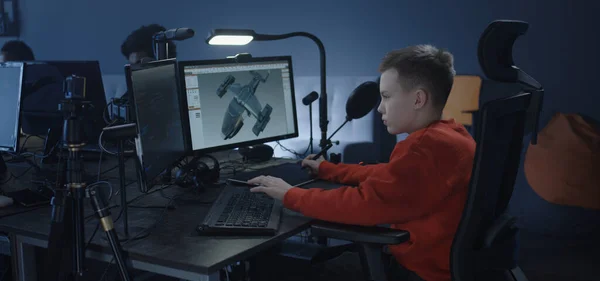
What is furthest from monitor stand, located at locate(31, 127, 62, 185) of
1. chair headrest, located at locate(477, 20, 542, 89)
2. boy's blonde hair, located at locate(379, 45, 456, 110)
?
chair headrest, located at locate(477, 20, 542, 89)

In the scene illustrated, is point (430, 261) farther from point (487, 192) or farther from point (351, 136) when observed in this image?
point (351, 136)

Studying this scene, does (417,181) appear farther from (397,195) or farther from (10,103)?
(10,103)

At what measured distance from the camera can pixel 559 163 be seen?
10.3 feet

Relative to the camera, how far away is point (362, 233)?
1.35 m

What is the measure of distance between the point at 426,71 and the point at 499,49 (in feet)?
0.77

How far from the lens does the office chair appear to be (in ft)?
4.13

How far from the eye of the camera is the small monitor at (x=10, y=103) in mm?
1903

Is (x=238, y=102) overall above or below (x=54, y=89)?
below

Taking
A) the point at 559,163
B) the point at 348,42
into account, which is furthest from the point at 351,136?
the point at 559,163

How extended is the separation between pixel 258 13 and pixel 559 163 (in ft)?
7.07

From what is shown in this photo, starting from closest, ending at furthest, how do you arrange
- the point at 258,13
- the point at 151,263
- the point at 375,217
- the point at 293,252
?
the point at 151,263
the point at 375,217
the point at 293,252
the point at 258,13

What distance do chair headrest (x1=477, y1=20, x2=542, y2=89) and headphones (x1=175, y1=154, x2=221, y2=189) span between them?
40.4 inches

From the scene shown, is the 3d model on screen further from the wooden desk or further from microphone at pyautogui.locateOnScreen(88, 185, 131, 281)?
microphone at pyautogui.locateOnScreen(88, 185, 131, 281)

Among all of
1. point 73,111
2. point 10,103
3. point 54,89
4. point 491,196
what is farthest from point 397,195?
point 54,89
